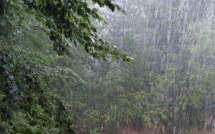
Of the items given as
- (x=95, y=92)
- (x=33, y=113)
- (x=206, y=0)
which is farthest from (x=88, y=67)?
(x=33, y=113)

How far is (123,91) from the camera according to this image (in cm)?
1183

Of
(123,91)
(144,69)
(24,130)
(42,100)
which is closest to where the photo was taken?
(42,100)

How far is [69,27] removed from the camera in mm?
1845

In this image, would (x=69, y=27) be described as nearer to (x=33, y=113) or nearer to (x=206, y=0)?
(x=33, y=113)

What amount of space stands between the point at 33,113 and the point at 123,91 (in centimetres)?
967

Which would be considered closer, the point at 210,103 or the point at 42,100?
the point at 42,100

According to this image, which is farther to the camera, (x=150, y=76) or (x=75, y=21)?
(x=150, y=76)

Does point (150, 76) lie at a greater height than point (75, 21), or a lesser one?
greater

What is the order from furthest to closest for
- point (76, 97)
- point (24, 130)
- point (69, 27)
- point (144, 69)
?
point (144, 69)
point (76, 97)
point (24, 130)
point (69, 27)

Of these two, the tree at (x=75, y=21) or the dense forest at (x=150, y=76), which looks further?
the dense forest at (x=150, y=76)

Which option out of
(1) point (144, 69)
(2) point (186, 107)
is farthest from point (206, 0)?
(2) point (186, 107)

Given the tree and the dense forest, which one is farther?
the dense forest

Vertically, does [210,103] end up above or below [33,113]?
above

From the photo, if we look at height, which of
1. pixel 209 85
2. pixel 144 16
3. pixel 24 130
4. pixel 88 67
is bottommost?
pixel 24 130
